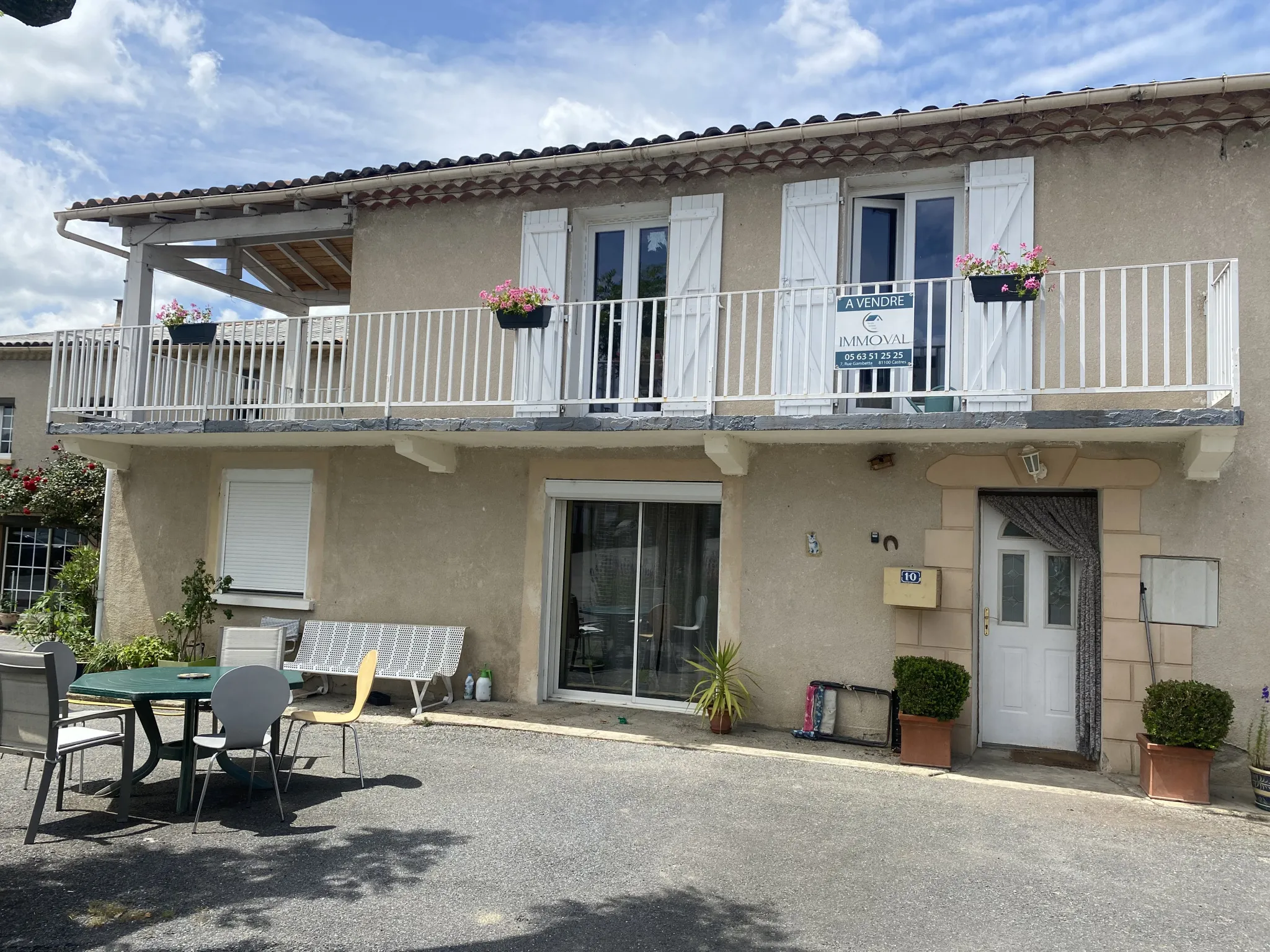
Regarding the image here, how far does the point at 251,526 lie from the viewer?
9898 millimetres

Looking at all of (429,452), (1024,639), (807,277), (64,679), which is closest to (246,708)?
(64,679)

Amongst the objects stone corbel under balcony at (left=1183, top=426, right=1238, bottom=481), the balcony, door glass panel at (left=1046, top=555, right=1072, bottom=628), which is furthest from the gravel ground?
the balcony

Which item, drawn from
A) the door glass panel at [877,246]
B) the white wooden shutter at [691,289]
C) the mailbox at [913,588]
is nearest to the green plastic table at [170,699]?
the white wooden shutter at [691,289]

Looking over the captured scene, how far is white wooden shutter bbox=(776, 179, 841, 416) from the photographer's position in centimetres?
773

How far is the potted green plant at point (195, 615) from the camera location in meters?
9.54

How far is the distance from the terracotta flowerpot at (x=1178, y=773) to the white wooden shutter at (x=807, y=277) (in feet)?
11.5

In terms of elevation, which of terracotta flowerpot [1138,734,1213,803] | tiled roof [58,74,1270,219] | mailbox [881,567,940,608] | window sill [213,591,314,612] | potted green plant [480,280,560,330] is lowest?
terracotta flowerpot [1138,734,1213,803]

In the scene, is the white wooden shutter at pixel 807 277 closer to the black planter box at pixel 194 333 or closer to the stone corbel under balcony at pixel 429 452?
the stone corbel under balcony at pixel 429 452

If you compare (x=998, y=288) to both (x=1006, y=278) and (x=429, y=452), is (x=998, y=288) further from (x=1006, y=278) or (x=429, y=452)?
(x=429, y=452)

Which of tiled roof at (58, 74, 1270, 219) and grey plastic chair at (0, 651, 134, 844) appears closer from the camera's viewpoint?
grey plastic chair at (0, 651, 134, 844)

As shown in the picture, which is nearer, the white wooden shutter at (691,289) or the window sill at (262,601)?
the white wooden shutter at (691,289)

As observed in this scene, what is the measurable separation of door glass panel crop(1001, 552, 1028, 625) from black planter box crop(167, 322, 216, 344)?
7.61 meters

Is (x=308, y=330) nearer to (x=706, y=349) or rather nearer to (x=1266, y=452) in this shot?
(x=706, y=349)

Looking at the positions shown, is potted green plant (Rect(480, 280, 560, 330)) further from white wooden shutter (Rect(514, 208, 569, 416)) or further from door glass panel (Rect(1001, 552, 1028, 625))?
door glass panel (Rect(1001, 552, 1028, 625))
